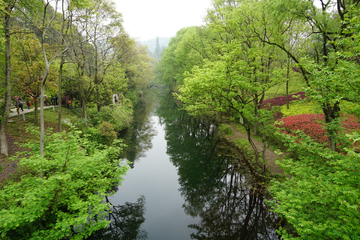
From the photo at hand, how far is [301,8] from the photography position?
873 cm

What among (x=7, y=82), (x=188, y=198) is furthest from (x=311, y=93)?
(x=7, y=82)

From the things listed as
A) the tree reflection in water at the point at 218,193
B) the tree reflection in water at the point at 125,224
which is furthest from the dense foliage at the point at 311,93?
the tree reflection in water at the point at 125,224

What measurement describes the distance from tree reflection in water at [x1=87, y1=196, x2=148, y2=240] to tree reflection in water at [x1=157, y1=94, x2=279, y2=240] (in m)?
2.76

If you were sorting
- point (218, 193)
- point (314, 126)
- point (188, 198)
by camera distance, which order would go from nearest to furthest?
point (188, 198)
point (218, 193)
point (314, 126)

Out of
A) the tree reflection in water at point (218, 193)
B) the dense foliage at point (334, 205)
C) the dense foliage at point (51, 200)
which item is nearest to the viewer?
the dense foliage at point (334, 205)

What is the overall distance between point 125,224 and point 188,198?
4.16 m

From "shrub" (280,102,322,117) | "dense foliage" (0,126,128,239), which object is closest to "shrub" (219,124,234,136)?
"shrub" (280,102,322,117)

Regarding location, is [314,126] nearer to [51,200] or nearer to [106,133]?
[51,200]

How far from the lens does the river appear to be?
9148mm

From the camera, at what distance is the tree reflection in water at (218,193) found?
9.13 m

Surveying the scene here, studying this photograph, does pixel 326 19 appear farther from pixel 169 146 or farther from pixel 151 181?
pixel 169 146

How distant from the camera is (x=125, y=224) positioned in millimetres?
9586

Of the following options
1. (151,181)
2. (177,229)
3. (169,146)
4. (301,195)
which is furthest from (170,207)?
(169,146)

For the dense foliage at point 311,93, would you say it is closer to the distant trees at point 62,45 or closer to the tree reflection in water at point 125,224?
the tree reflection in water at point 125,224
